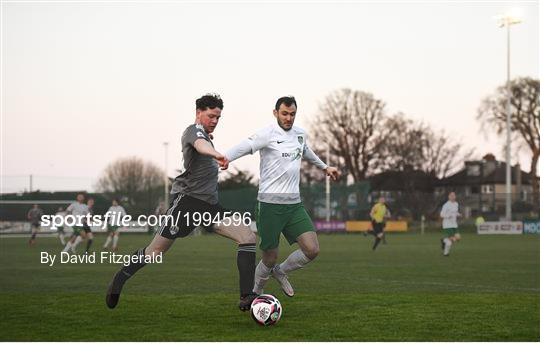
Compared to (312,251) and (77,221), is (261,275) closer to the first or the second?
(312,251)

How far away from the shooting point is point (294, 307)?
10070mm

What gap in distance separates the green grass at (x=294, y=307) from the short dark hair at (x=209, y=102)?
2.46m

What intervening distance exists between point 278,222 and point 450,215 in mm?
16509

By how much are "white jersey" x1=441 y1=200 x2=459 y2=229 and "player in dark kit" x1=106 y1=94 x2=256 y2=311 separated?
1685cm

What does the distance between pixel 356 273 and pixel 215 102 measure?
29.5 ft

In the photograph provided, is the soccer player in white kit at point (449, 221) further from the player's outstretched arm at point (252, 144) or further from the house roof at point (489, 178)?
the house roof at point (489, 178)

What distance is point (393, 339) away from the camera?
7617 mm

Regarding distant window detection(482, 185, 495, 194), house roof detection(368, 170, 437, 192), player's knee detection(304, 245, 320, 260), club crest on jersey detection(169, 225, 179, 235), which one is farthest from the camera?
distant window detection(482, 185, 495, 194)

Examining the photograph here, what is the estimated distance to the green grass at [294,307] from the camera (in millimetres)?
7965

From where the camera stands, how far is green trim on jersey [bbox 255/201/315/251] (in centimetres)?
930

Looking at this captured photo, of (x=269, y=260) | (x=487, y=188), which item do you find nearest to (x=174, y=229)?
(x=269, y=260)

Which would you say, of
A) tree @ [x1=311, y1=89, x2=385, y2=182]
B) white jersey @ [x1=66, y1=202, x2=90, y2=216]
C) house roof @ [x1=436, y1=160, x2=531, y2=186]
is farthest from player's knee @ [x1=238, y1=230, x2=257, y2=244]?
house roof @ [x1=436, y1=160, x2=531, y2=186]

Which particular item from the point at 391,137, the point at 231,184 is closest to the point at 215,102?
the point at 231,184

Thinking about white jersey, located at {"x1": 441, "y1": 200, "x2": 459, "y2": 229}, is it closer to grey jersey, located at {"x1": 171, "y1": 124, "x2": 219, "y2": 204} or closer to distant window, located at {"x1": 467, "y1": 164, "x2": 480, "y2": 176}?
grey jersey, located at {"x1": 171, "y1": 124, "x2": 219, "y2": 204}
